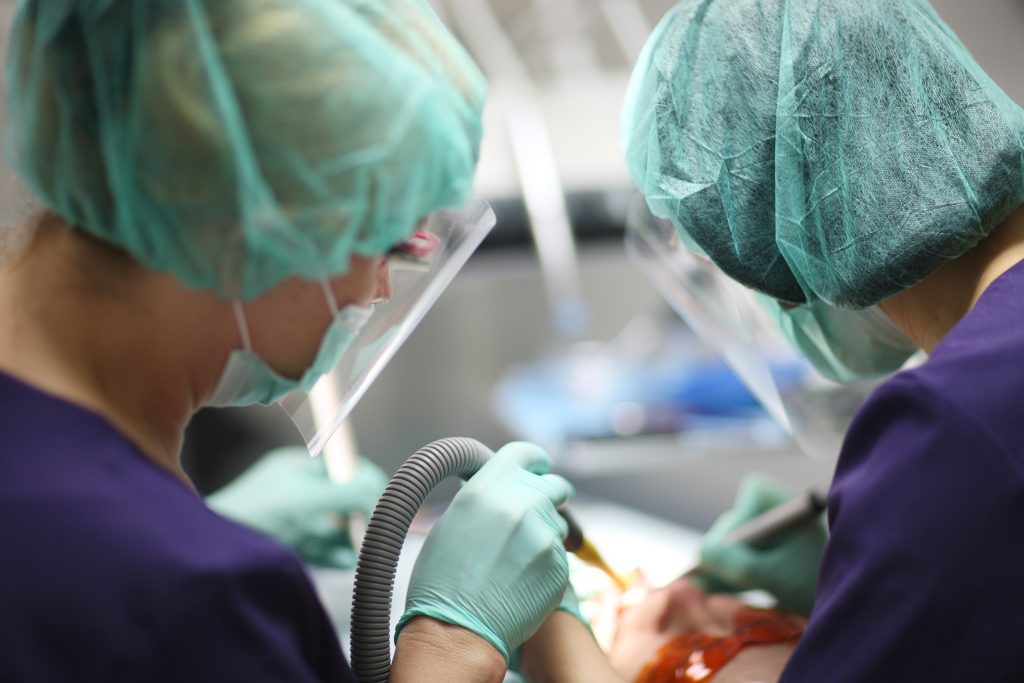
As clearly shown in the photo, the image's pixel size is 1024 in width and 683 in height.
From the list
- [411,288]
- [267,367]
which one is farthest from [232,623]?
[411,288]

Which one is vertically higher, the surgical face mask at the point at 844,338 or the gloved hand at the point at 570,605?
the surgical face mask at the point at 844,338

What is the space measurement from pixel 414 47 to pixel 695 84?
43 centimetres

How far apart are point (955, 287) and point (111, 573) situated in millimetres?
990

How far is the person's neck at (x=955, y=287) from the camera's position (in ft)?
3.81

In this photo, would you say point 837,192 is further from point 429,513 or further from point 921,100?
point 429,513

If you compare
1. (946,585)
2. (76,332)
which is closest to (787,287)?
(946,585)

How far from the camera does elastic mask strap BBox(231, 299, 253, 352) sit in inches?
37.4

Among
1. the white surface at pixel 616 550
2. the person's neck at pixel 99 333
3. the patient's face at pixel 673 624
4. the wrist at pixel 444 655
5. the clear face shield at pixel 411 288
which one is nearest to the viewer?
the person's neck at pixel 99 333

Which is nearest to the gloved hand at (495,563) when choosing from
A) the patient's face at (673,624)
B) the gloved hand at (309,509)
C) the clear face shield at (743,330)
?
the patient's face at (673,624)

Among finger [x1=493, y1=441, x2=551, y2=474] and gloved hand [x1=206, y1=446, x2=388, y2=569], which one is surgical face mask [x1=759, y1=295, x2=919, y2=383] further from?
gloved hand [x1=206, y1=446, x2=388, y2=569]

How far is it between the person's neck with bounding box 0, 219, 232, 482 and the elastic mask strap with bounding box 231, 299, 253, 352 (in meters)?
0.02

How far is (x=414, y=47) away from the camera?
3.09 feet

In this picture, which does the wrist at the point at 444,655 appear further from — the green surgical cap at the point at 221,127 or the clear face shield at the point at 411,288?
the green surgical cap at the point at 221,127

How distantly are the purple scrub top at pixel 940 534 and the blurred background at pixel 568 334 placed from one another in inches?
57.9
